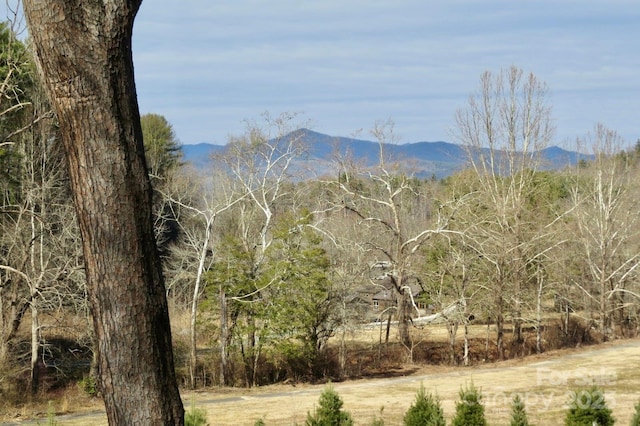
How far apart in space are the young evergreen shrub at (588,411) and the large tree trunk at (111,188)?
7084 mm

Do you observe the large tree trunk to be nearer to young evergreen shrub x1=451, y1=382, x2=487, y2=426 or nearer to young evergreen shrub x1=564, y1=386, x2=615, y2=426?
young evergreen shrub x1=451, y1=382, x2=487, y2=426

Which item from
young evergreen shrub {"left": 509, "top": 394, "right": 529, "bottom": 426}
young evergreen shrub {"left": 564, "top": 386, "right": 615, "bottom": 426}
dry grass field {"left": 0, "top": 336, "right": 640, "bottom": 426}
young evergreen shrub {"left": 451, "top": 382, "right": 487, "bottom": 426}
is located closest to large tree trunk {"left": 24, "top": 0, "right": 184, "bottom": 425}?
young evergreen shrub {"left": 509, "top": 394, "right": 529, "bottom": 426}

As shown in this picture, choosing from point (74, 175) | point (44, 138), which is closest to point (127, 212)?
point (74, 175)

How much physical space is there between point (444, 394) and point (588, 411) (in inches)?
343

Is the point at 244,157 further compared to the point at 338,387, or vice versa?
the point at 244,157

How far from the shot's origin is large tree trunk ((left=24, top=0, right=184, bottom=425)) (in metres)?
2.96

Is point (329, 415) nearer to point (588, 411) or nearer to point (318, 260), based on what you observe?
point (588, 411)

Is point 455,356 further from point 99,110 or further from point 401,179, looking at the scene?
point 99,110

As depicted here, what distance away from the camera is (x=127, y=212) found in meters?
3.06

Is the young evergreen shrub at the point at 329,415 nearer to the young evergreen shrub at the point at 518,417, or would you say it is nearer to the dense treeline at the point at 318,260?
the young evergreen shrub at the point at 518,417

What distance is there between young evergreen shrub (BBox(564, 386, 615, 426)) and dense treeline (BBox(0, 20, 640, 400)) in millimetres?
11364

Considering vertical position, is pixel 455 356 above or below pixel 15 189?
below

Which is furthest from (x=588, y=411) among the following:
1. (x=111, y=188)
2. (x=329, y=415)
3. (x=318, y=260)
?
(x=318, y=260)

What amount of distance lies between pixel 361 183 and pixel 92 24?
26017 millimetres
